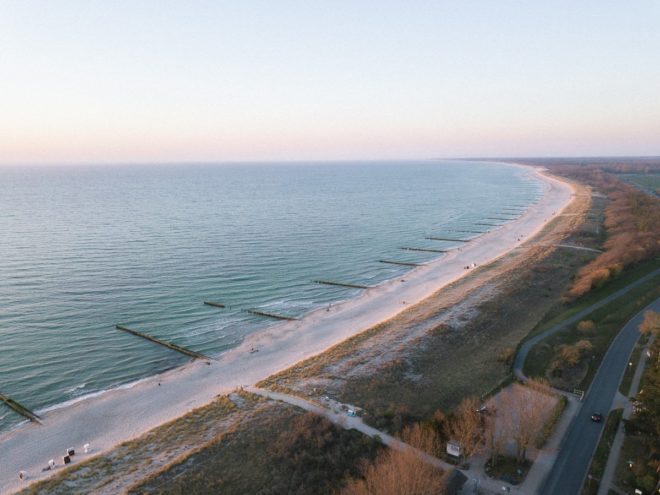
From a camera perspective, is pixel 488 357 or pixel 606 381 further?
pixel 488 357

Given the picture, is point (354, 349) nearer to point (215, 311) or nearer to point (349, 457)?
point (349, 457)

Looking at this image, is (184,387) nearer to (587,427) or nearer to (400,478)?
(400,478)

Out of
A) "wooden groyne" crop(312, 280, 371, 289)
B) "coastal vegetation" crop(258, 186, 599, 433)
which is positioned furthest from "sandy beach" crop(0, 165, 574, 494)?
"coastal vegetation" crop(258, 186, 599, 433)

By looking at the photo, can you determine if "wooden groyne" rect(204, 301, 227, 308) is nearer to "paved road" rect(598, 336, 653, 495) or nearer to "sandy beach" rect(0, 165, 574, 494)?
"sandy beach" rect(0, 165, 574, 494)

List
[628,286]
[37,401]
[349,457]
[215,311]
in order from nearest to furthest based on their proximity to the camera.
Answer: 1. [349,457]
2. [37,401]
3. [215,311]
4. [628,286]

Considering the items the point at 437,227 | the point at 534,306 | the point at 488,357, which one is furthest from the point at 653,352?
the point at 437,227

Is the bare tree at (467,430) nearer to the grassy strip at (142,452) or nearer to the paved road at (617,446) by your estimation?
the paved road at (617,446)

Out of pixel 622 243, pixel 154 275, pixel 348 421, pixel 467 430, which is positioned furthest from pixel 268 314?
pixel 622 243
